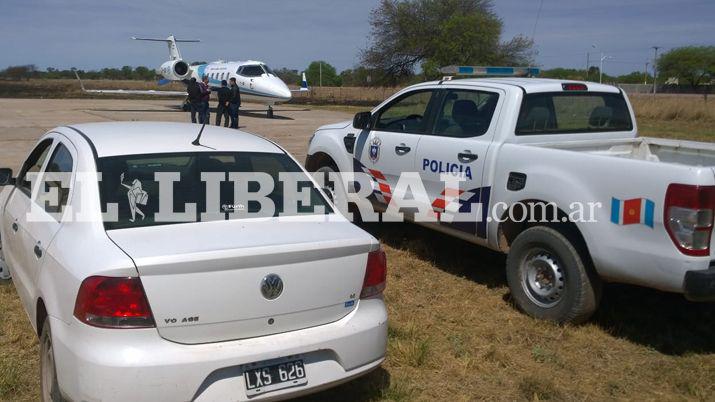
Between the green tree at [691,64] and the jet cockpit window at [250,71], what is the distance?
216 ft

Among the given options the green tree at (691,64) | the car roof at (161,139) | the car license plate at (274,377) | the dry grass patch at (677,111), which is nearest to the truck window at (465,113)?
the car roof at (161,139)

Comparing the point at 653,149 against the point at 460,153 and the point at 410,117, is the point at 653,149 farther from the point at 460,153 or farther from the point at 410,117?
the point at 410,117

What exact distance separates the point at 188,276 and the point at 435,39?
132 ft

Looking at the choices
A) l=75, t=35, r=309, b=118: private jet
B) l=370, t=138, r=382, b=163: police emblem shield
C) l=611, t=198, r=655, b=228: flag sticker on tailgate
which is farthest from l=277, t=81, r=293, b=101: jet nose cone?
l=611, t=198, r=655, b=228: flag sticker on tailgate

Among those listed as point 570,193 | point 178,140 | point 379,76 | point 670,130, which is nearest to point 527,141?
point 570,193

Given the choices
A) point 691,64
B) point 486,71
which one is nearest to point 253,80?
point 486,71

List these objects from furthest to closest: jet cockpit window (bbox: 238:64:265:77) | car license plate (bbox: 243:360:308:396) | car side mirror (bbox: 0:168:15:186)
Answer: jet cockpit window (bbox: 238:64:265:77) < car side mirror (bbox: 0:168:15:186) < car license plate (bbox: 243:360:308:396)

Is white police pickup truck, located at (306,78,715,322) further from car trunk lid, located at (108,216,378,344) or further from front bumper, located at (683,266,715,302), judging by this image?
car trunk lid, located at (108,216,378,344)

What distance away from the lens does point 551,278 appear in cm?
538

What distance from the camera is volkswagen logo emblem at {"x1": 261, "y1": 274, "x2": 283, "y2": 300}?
3305 mm

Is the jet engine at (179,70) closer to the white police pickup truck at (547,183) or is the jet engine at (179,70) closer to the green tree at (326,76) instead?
the white police pickup truck at (547,183)

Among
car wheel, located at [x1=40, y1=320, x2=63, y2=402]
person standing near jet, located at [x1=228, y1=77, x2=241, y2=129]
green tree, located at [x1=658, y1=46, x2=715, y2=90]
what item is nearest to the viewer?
car wheel, located at [x1=40, y1=320, x2=63, y2=402]

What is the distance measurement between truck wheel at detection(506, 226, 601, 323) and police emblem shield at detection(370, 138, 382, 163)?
7.40 feet

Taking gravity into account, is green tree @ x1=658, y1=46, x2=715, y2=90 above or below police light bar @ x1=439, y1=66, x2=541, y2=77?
above
